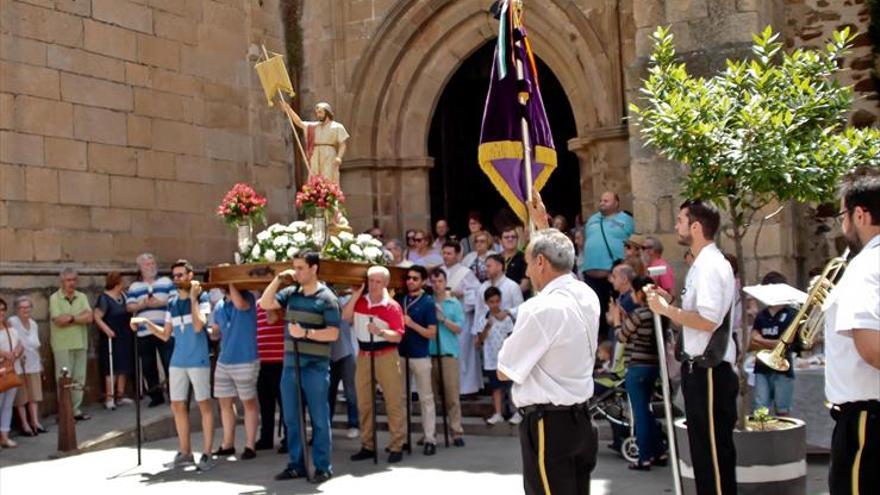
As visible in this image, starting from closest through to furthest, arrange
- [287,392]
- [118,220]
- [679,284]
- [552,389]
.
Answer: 1. [552,389]
2. [287,392]
3. [679,284]
4. [118,220]

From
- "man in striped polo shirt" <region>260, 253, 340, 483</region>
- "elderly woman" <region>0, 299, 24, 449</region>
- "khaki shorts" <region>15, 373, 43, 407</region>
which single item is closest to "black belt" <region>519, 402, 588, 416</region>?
"man in striped polo shirt" <region>260, 253, 340, 483</region>

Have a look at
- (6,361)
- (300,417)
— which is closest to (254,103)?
(6,361)

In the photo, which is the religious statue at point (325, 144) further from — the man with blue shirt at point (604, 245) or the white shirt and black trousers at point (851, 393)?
the white shirt and black trousers at point (851, 393)

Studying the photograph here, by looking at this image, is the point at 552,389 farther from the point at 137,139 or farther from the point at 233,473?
the point at 137,139

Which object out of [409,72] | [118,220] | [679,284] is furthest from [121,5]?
[679,284]

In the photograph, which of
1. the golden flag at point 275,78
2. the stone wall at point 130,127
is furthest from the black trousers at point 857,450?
the stone wall at point 130,127

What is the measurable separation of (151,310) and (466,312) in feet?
11.1

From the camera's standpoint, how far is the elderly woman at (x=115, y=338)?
1196 centimetres

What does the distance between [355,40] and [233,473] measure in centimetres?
734

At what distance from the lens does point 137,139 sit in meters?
13.1

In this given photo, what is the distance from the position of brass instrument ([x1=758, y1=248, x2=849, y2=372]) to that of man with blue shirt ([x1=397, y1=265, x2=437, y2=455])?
4.37 m

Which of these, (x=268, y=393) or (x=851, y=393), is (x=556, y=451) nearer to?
(x=851, y=393)

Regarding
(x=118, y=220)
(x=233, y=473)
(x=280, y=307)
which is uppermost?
(x=118, y=220)

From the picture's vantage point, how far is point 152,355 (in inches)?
481
